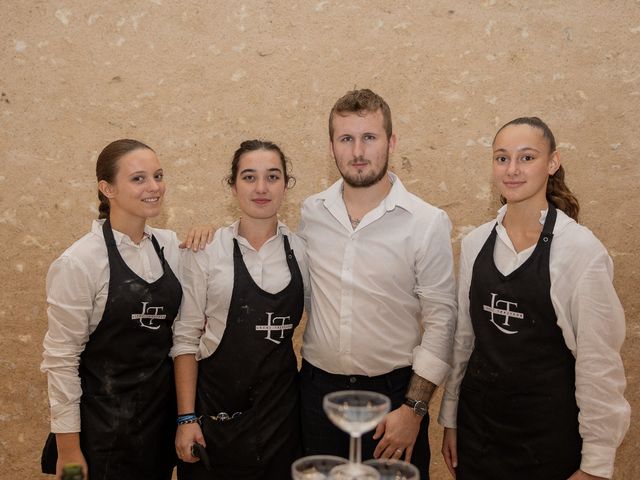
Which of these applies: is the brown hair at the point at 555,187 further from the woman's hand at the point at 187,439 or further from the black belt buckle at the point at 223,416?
the woman's hand at the point at 187,439

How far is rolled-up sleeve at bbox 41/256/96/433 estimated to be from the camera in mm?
2049

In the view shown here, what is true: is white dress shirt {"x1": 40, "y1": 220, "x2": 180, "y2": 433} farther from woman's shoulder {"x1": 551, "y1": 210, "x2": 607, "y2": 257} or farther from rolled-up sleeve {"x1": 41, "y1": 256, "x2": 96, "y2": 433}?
woman's shoulder {"x1": 551, "y1": 210, "x2": 607, "y2": 257}

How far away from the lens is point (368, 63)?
301 cm

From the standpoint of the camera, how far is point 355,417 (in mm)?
1292

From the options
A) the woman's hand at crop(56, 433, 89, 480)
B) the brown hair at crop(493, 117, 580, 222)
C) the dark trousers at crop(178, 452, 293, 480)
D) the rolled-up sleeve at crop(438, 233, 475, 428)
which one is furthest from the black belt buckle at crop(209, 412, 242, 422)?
the brown hair at crop(493, 117, 580, 222)

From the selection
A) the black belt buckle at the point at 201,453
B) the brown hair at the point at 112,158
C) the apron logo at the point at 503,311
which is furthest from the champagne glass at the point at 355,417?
the brown hair at the point at 112,158

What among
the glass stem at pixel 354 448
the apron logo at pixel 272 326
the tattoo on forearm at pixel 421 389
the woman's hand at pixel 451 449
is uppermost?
the apron logo at pixel 272 326

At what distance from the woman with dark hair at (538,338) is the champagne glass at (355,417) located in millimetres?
834

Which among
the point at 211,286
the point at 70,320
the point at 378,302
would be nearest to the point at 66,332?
the point at 70,320

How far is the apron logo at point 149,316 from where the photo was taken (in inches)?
84.4

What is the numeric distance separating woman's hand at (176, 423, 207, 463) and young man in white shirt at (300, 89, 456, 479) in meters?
0.36

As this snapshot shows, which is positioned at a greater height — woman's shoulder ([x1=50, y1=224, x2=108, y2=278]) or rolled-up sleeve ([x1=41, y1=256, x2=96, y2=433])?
woman's shoulder ([x1=50, y1=224, x2=108, y2=278])

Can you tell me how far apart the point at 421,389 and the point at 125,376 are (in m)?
0.97

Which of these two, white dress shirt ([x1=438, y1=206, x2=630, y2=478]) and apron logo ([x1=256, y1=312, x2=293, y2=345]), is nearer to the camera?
white dress shirt ([x1=438, y1=206, x2=630, y2=478])
